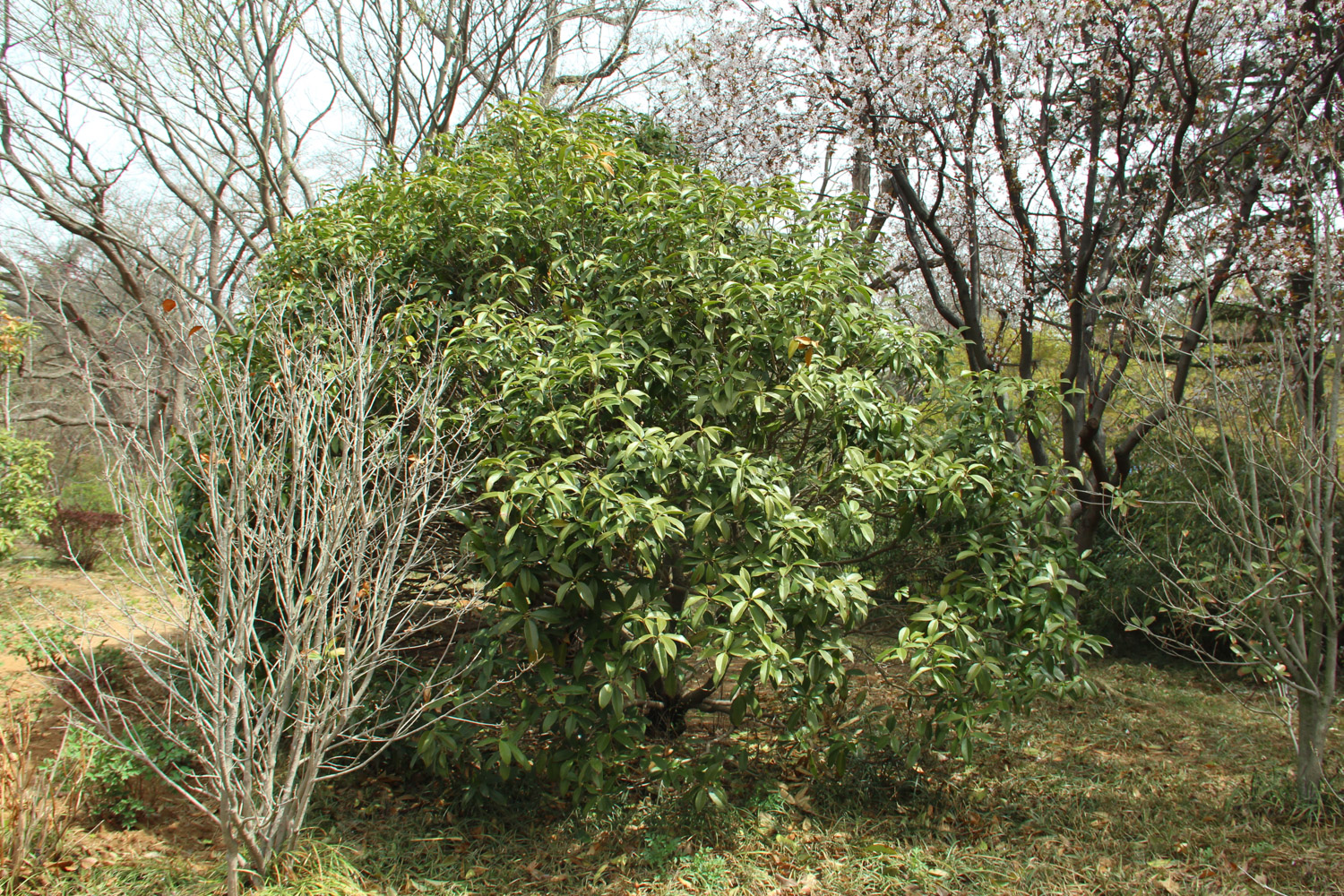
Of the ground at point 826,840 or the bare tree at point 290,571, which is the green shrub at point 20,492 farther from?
the bare tree at point 290,571

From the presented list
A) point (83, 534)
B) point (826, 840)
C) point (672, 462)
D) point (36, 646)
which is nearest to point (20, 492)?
point (36, 646)

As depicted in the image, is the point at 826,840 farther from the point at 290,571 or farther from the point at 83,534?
the point at 83,534

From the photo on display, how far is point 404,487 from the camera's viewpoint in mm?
2881

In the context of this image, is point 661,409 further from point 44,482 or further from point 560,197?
point 44,482

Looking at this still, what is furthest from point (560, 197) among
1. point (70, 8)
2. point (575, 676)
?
point (70, 8)

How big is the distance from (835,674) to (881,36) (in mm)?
4454

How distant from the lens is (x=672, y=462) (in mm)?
2904

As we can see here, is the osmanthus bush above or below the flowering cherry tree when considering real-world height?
below

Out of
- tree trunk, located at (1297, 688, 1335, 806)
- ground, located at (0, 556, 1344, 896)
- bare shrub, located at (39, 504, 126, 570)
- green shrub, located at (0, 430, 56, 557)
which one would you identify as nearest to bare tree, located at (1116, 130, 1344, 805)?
tree trunk, located at (1297, 688, 1335, 806)

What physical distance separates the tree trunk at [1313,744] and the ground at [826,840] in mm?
81

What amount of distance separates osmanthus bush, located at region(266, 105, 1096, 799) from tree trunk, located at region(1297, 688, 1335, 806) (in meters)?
0.98

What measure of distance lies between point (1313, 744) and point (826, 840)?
1998mm

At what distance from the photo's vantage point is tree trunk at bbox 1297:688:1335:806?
3230mm

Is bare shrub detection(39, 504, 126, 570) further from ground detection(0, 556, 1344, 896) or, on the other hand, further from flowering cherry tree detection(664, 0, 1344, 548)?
flowering cherry tree detection(664, 0, 1344, 548)
